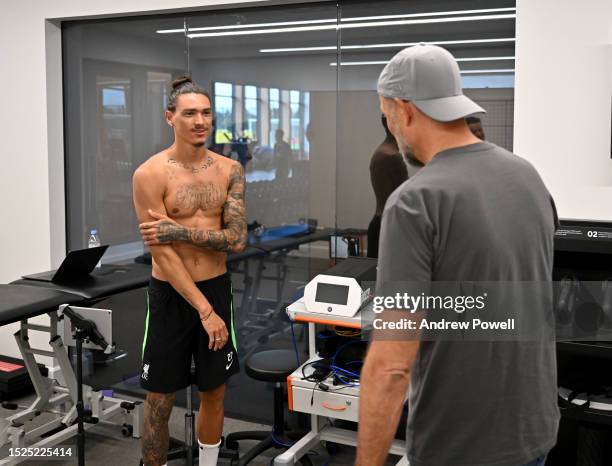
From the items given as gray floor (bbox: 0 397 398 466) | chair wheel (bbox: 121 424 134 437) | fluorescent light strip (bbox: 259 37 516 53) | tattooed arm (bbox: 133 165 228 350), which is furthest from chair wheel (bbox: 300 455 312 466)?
fluorescent light strip (bbox: 259 37 516 53)

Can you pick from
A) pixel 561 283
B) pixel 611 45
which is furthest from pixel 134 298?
pixel 611 45

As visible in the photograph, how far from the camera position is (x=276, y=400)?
10.8ft

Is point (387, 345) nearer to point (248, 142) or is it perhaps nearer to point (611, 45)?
point (611, 45)

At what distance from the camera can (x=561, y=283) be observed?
271cm

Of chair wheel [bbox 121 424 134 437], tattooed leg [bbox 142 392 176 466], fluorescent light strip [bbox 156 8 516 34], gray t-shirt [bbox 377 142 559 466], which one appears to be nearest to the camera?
gray t-shirt [bbox 377 142 559 466]

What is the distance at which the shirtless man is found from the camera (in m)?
2.70

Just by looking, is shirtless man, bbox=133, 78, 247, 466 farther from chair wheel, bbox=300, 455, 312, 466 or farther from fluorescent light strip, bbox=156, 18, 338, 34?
fluorescent light strip, bbox=156, 18, 338, 34

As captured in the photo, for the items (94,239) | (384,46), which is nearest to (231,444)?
(94,239)

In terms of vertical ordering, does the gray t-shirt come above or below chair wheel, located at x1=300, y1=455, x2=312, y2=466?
above

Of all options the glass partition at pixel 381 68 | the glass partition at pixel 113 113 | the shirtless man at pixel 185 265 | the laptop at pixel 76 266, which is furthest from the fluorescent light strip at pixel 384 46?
the laptop at pixel 76 266

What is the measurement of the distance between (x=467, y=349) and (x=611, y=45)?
195cm

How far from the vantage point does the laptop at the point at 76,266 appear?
10.3 ft

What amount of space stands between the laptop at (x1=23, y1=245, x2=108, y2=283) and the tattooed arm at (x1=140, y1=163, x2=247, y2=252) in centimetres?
60

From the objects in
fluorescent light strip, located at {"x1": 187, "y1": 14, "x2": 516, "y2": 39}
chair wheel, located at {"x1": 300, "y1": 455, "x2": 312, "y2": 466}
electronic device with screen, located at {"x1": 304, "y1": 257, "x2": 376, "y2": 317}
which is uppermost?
fluorescent light strip, located at {"x1": 187, "y1": 14, "x2": 516, "y2": 39}
